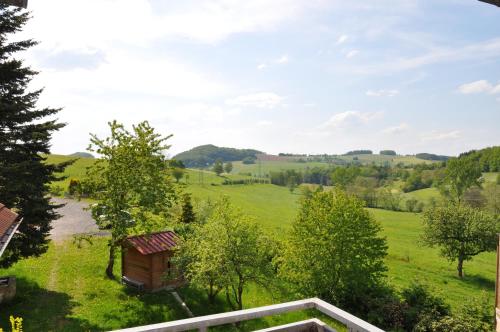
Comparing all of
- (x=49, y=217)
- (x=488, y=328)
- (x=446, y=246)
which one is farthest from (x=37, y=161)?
(x=446, y=246)

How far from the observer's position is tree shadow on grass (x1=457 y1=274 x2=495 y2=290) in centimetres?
3772

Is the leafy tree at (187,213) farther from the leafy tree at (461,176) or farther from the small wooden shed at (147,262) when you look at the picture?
the leafy tree at (461,176)

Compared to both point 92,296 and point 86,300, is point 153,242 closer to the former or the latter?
point 92,296

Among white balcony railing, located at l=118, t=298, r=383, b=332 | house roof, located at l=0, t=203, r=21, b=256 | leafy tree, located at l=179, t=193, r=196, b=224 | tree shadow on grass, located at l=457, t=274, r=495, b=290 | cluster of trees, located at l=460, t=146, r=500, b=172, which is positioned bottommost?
tree shadow on grass, located at l=457, t=274, r=495, b=290

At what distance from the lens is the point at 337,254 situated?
984 inches

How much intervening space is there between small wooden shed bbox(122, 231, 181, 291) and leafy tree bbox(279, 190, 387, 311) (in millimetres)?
7667

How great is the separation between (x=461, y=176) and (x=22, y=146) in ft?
275

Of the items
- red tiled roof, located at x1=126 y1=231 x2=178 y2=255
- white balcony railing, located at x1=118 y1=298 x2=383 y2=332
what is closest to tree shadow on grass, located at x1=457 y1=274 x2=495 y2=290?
red tiled roof, located at x1=126 y1=231 x2=178 y2=255

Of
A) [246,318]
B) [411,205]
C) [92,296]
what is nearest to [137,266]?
[92,296]

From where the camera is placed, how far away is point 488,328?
21047 millimetres

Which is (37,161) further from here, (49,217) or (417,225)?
(417,225)

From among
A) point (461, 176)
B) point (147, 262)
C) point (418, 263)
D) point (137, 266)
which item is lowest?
point (418, 263)

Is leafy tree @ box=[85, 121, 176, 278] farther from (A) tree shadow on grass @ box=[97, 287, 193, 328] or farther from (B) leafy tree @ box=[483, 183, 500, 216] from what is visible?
(B) leafy tree @ box=[483, 183, 500, 216]

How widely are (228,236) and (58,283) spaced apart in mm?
11238
